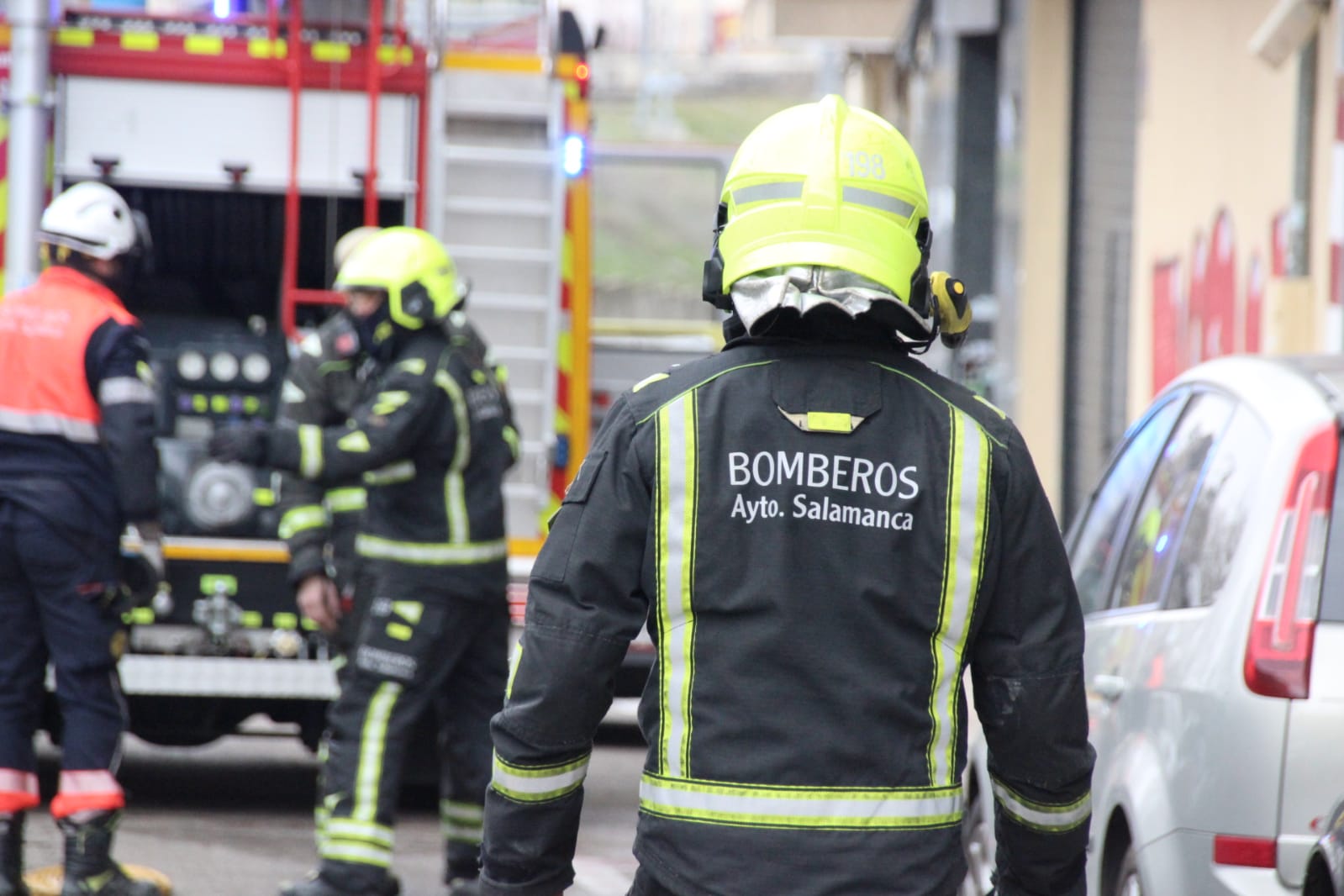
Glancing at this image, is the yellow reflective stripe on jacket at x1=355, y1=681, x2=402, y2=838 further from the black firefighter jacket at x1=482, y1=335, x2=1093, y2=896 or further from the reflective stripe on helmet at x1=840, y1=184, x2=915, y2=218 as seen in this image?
the reflective stripe on helmet at x1=840, y1=184, x2=915, y2=218

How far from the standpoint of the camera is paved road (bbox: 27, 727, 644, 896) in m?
6.39

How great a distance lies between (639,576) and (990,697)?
1.56 ft

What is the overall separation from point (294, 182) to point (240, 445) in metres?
2.15

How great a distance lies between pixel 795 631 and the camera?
252cm

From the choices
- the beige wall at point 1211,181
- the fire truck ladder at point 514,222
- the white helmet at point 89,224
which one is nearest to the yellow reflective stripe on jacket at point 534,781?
the white helmet at point 89,224

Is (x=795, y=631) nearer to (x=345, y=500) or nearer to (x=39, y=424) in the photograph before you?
(x=39, y=424)

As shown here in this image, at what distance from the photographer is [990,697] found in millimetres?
2645

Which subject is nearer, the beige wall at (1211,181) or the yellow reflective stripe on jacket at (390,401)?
the yellow reflective stripe on jacket at (390,401)

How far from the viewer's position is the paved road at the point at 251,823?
6.39 metres

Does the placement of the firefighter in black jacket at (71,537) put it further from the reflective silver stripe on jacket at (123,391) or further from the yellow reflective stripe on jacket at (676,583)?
the yellow reflective stripe on jacket at (676,583)

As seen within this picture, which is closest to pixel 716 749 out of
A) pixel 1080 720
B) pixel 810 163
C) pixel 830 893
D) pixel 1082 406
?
pixel 830 893

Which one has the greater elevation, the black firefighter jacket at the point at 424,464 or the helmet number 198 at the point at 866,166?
the helmet number 198 at the point at 866,166

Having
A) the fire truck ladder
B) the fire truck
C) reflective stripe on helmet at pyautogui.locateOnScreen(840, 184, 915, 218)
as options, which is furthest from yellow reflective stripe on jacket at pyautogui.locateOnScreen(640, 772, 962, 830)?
the fire truck ladder

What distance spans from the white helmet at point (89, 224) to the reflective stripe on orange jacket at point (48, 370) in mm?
191
